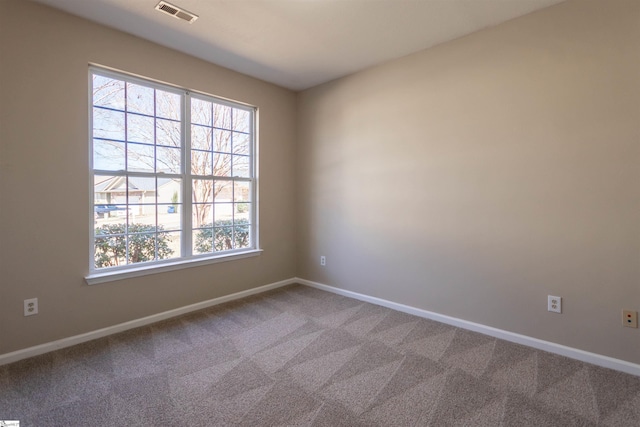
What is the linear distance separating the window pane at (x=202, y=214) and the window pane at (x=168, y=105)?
93 cm

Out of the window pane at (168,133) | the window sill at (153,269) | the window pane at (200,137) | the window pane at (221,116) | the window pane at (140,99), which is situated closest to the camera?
the window sill at (153,269)

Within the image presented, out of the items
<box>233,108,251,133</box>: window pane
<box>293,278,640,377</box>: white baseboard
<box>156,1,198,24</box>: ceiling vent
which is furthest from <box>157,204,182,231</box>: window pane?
<box>293,278,640,377</box>: white baseboard

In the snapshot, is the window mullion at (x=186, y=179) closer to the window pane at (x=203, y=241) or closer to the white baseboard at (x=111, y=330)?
the window pane at (x=203, y=241)

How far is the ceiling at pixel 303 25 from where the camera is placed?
2330 millimetres

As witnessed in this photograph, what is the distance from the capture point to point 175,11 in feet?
7.89

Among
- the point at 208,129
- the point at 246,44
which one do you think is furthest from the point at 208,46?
the point at 208,129

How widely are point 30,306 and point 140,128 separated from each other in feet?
5.52

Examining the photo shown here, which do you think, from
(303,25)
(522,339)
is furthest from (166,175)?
(522,339)

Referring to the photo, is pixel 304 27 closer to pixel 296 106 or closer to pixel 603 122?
pixel 296 106

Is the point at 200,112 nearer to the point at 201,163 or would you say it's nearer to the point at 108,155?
the point at 201,163

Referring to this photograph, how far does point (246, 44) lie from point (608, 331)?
147 inches

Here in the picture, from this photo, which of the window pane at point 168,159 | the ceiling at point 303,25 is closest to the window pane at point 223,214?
the window pane at point 168,159

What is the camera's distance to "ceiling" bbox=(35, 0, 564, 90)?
2330 millimetres

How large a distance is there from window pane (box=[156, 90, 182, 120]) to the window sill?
1.48 meters
